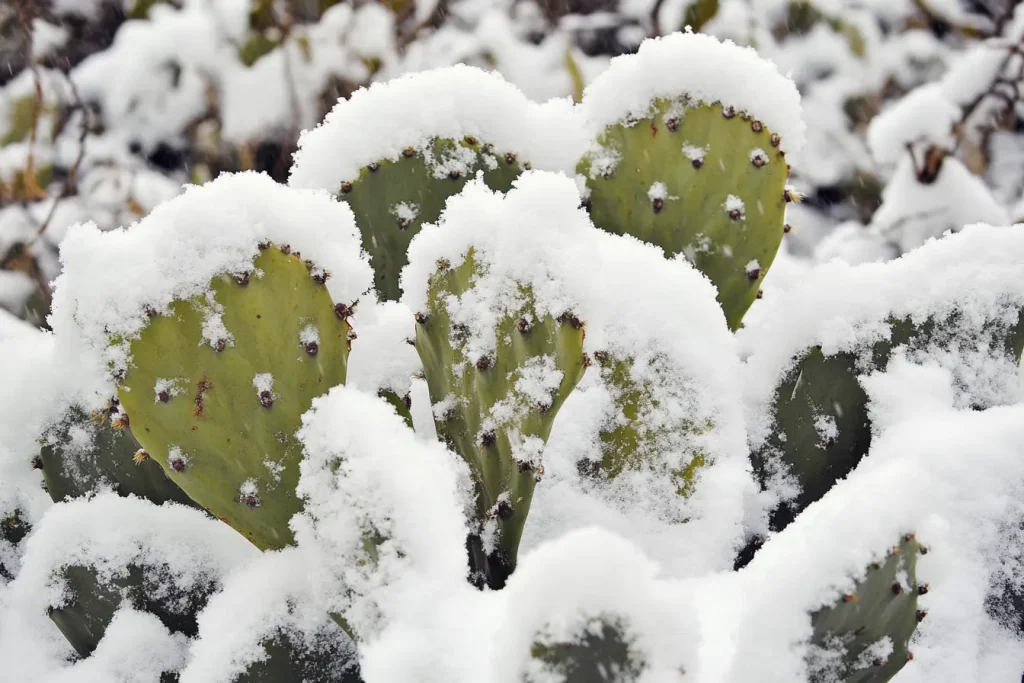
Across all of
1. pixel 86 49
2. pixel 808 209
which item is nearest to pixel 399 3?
pixel 86 49

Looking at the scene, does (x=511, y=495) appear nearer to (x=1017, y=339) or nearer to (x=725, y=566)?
(x=725, y=566)

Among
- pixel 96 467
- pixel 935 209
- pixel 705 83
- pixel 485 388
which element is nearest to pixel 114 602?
pixel 96 467

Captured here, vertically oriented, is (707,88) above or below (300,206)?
above

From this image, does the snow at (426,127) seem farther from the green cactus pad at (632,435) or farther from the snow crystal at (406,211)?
the green cactus pad at (632,435)

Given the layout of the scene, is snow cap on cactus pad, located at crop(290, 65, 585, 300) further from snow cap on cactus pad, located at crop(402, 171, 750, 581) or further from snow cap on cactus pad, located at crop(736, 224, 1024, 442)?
snow cap on cactus pad, located at crop(736, 224, 1024, 442)

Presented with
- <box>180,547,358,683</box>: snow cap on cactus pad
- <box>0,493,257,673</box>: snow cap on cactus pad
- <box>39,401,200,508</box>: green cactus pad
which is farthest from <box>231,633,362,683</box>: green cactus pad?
<box>39,401,200,508</box>: green cactus pad

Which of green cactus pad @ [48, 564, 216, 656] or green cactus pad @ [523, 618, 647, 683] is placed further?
green cactus pad @ [48, 564, 216, 656]

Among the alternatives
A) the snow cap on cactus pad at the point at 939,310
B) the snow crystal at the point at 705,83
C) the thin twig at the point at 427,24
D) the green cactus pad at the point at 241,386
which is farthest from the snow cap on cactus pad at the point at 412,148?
the thin twig at the point at 427,24
